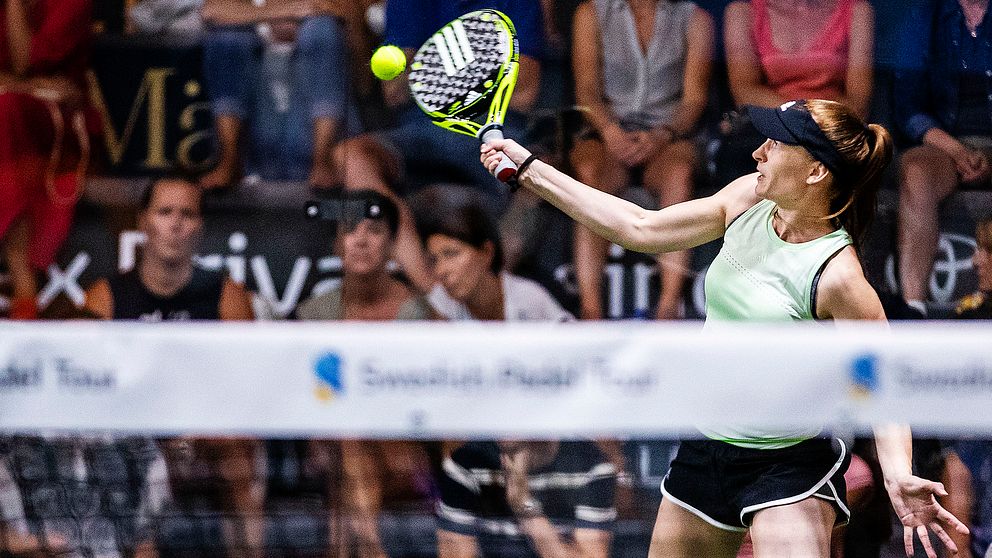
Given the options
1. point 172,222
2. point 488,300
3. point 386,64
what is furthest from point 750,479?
point 172,222

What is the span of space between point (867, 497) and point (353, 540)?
4.95ft

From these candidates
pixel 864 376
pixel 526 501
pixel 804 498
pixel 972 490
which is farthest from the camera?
pixel 526 501

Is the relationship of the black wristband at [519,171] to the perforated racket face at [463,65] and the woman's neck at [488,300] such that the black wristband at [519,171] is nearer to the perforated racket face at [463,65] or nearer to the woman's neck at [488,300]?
the perforated racket face at [463,65]

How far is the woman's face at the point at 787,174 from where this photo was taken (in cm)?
264

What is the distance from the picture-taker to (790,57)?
13.2ft

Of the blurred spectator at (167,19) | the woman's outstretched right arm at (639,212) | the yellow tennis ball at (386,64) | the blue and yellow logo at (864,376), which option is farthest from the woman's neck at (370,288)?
the blue and yellow logo at (864,376)

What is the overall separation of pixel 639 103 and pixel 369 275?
102 cm

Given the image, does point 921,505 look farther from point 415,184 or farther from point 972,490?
point 415,184

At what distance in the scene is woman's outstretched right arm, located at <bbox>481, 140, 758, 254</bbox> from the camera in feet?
9.16

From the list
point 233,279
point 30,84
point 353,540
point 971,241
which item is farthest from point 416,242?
point 971,241

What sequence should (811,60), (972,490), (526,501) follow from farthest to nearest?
(811,60)
(526,501)
(972,490)

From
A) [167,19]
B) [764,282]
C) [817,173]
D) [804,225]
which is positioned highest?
[167,19]

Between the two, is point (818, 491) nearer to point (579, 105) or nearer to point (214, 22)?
point (579, 105)

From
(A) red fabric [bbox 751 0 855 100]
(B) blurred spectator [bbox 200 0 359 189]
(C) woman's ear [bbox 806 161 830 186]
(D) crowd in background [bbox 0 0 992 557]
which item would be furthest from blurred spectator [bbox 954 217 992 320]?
(B) blurred spectator [bbox 200 0 359 189]
